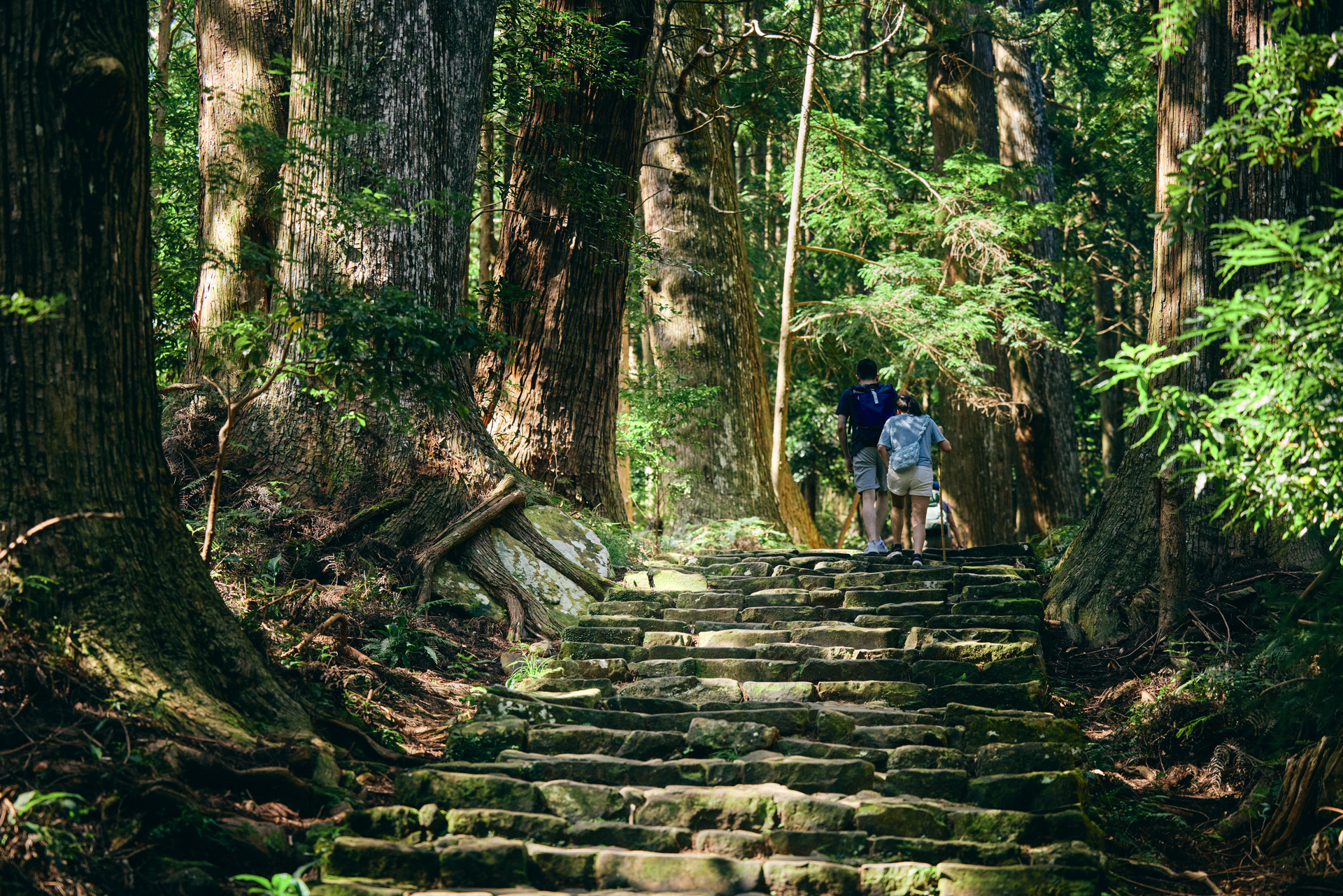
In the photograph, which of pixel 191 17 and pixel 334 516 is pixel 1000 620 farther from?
pixel 191 17

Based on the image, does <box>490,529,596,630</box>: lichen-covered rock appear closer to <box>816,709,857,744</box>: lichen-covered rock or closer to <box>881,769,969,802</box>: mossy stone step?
<box>816,709,857,744</box>: lichen-covered rock

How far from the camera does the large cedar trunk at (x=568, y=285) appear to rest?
33.8 ft

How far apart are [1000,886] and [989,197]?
12.9 meters

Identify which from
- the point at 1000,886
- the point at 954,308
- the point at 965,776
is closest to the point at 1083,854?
the point at 1000,886

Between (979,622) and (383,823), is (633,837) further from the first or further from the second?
(979,622)

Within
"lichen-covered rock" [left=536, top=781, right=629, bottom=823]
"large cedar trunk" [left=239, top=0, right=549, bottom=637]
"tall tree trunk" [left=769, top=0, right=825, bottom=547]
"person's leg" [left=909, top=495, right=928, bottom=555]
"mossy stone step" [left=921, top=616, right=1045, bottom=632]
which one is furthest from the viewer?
"tall tree trunk" [left=769, top=0, right=825, bottom=547]

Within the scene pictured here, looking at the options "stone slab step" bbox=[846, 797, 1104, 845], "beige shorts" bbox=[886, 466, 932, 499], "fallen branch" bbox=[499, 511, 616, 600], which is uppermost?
"beige shorts" bbox=[886, 466, 932, 499]

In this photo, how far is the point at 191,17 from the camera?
14.8 m

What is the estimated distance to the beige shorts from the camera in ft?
30.0

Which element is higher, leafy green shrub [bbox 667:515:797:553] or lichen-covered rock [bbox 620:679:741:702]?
leafy green shrub [bbox 667:515:797:553]

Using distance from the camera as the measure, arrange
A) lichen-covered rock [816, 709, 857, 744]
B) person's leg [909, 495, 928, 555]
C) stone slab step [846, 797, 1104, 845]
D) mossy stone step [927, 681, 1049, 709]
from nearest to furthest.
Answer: stone slab step [846, 797, 1104, 845] → lichen-covered rock [816, 709, 857, 744] → mossy stone step [927, 681, 1049, 709] → person's leg [909, 495, 928, 555]

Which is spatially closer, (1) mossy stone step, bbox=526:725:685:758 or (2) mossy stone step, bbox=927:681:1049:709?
(1) mossy stone step, bbox=526:725:685:758

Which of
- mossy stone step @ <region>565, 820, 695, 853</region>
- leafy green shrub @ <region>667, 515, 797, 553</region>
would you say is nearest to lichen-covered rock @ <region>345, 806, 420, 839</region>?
mossy stone step @ <region>565, 820, 695, 853</region>

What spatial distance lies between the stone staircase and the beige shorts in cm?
192
